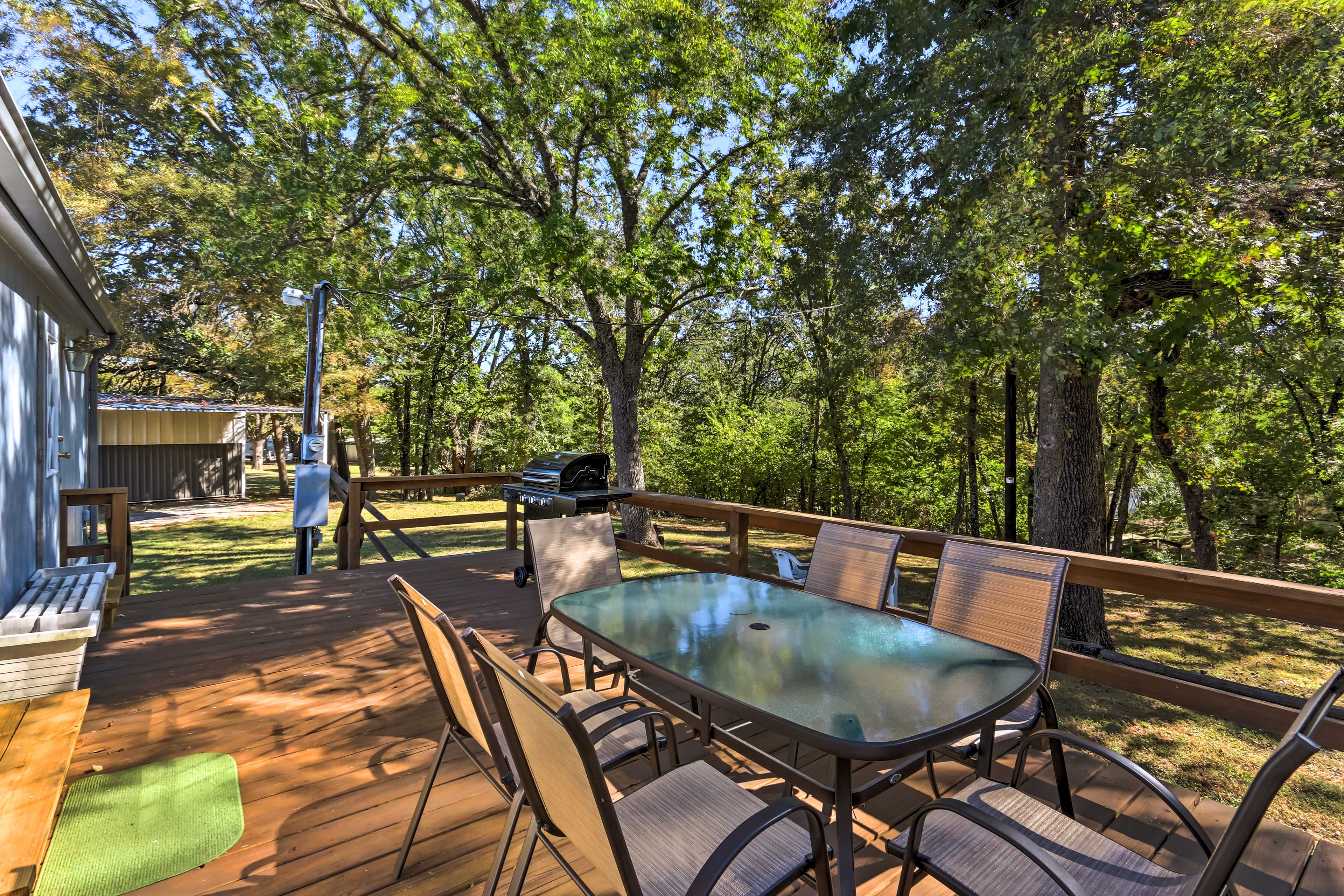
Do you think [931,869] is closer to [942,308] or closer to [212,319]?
[942,308]

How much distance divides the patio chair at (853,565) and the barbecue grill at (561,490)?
2170 millimetres

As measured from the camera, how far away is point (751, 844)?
1.45 m

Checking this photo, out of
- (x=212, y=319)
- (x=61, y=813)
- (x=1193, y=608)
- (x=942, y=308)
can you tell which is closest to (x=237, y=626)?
(x=61, y=813)

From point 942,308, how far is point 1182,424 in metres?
5.83

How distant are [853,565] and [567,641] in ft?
4.65

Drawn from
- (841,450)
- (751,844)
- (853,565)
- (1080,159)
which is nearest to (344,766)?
(751,844)

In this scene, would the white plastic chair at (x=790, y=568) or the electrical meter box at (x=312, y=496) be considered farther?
the white plastic chair at (x=790, y=568)

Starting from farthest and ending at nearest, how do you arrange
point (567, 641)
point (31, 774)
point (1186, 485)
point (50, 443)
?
1. point (1186, 485)
2. point (50, 443)
3. point (567, 641)
4. point (31, 774)

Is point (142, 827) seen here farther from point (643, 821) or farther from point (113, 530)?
point (113, 530)

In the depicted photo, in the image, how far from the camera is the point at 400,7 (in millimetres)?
6898

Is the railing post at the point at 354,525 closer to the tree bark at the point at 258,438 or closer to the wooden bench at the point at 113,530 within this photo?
the wooden bench at the point at 113,530

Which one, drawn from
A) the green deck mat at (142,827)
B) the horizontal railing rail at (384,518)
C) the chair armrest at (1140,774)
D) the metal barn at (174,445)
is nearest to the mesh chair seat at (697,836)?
the chair armrest at (1140,774)

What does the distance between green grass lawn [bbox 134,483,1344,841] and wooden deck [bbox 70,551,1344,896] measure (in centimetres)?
156

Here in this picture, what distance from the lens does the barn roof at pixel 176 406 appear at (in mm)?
12422
